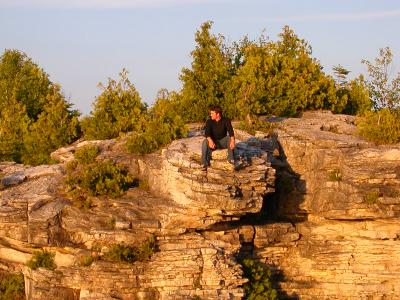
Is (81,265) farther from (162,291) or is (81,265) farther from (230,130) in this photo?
(230,130)

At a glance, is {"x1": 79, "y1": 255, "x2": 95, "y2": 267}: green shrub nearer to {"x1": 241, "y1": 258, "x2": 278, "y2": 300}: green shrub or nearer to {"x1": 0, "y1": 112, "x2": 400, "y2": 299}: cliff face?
{"x1": 0, "y1": 112, "x2": 400, "y2": 299}: cliff face

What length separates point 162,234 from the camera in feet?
79.1

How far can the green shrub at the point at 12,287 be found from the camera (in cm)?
2557

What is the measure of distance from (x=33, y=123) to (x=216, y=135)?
1180 centimetres

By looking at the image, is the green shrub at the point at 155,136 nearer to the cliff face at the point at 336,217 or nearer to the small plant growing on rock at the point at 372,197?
the cliff face at the point at 336,217

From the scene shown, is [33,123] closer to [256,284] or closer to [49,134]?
[49,134]

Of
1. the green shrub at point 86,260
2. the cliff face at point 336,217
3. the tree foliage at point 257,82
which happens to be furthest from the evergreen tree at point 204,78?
the green shrub at point 86,260

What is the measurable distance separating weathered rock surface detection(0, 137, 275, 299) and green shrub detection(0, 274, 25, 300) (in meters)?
0.98

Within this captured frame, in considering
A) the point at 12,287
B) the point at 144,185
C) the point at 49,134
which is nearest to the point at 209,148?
the point at 144,185

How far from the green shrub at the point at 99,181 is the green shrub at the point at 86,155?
0.81 m

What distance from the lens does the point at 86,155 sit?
26.4 meters

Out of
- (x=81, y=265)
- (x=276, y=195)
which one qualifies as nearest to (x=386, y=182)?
(x=276, y=195)

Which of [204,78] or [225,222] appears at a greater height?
[204,78]

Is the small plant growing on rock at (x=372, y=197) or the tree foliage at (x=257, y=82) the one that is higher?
the tree foliage at (x=257, y=82)
